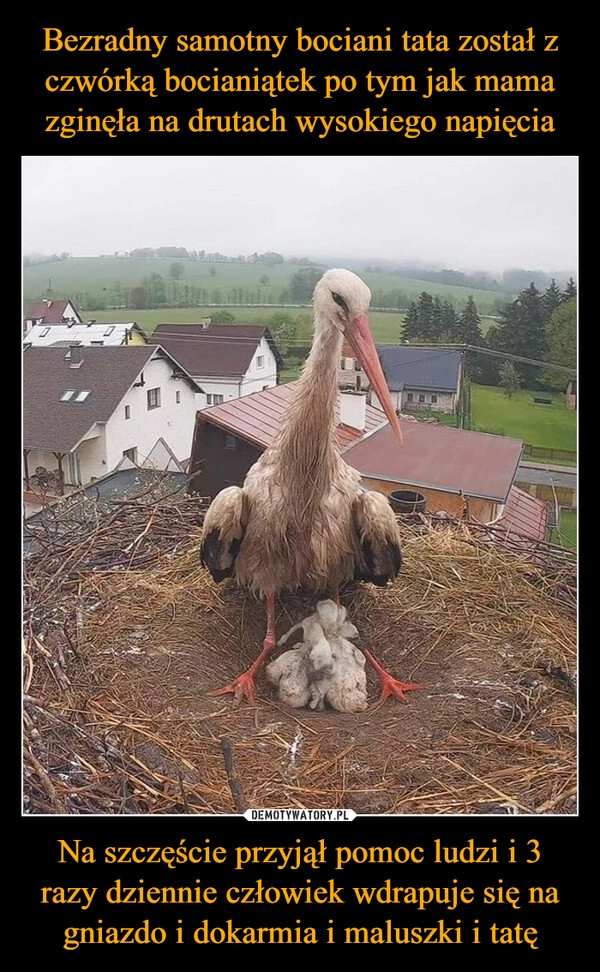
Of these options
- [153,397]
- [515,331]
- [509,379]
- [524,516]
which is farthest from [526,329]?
[153,397]

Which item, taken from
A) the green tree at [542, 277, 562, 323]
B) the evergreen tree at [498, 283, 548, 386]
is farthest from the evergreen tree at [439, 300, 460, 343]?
the green tree at [542, 277, 562, 323]

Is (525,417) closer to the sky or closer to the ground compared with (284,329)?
closer to the ground

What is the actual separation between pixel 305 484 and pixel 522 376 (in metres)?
0.67

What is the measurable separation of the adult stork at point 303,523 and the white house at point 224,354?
0.19m

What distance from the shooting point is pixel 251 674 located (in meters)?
2.07

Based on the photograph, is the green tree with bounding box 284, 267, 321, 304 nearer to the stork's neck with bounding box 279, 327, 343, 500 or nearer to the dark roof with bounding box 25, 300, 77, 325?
the stork's neck with bounding box 279, 327, 343, 500

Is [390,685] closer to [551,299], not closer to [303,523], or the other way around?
[303,523]

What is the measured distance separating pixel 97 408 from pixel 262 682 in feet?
3.10

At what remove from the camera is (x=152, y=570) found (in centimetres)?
254

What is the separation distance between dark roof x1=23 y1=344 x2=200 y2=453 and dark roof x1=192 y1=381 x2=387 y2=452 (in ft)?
0.76

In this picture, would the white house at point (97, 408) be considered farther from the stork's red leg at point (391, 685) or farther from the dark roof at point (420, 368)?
the stork's red leg at point (391, 685)
